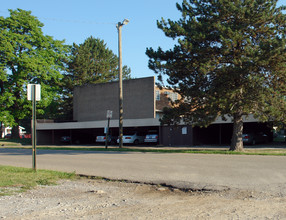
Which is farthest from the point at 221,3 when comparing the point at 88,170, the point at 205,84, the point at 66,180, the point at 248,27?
the point at 66,180

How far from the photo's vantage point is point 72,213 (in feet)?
20.2

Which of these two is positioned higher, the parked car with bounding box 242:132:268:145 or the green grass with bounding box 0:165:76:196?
the parked car with bounding box 242:132:268:145

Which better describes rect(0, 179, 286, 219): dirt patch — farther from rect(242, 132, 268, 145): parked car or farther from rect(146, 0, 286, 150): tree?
rect(242, 132, 268, 145): parked car

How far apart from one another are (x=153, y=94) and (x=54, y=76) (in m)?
13.3

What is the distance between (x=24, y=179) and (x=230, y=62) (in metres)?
15.0

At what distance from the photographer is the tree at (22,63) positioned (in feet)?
131

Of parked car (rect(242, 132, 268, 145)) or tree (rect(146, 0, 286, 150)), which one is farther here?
parked car (rect(242, 132, 268, 145))

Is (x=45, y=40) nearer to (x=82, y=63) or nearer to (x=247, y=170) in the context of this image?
(x=82, y=63)

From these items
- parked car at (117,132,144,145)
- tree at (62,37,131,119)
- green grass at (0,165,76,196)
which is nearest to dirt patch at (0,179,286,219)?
green grass at (0,165,76,196)

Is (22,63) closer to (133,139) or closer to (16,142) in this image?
(16,142)

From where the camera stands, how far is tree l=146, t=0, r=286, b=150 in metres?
19.3

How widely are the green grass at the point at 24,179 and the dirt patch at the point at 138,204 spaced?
58 centimetres

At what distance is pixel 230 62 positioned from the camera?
2097 cm

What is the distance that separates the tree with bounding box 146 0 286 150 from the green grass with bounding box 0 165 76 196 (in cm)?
1098
